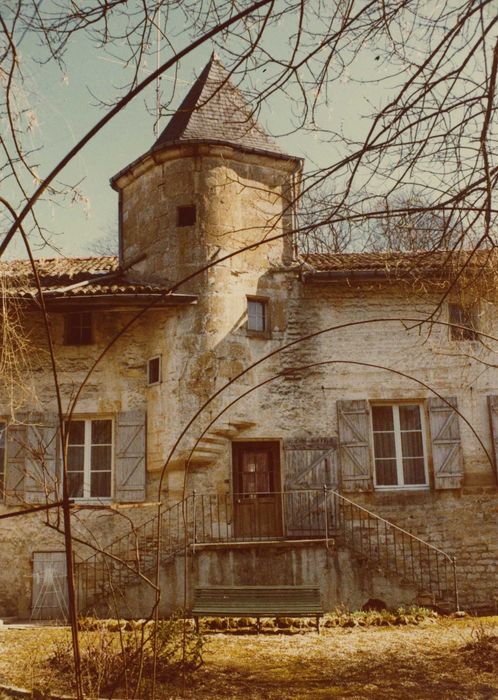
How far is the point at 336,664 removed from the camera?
7141 mm

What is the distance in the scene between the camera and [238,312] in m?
12.8

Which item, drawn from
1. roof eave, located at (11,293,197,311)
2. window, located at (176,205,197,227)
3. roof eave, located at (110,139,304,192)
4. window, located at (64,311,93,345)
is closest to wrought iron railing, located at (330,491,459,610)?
roof eave, located at (11,293,197,311)

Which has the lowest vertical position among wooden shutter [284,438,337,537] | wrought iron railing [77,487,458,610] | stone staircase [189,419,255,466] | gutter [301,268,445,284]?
wrought iron railing [77,487,458,610]

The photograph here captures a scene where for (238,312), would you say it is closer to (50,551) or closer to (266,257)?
(266,257)

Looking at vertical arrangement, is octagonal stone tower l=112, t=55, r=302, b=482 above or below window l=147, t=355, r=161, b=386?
above

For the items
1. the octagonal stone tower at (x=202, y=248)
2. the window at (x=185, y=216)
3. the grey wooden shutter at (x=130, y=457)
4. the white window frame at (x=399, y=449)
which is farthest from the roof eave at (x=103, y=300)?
the white window frame at (x=399, y=449)

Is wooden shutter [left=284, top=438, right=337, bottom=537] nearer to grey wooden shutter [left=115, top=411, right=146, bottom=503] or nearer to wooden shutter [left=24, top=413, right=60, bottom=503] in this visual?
grey wooden shutter [left=115, top=411, right=146, bottom=503]

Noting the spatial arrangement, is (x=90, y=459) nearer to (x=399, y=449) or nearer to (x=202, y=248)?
(x=202, y=248)

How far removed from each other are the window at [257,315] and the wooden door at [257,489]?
6.59ft

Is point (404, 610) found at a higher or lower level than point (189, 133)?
lower

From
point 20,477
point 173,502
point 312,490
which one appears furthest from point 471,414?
point 20,477

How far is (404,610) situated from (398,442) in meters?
3.18

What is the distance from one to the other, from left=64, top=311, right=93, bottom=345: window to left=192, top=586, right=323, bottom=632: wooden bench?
17.2ft

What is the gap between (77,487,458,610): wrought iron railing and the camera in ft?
38.3
